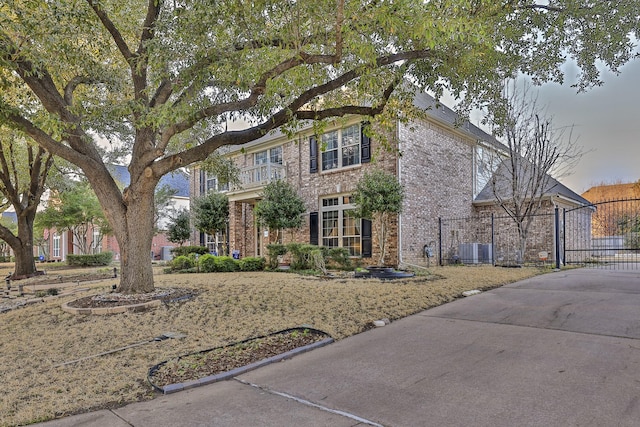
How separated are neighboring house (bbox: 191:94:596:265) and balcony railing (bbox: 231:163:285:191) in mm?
41

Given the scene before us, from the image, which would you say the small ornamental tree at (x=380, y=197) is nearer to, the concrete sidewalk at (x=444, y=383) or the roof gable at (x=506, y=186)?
the roof gable at (x=506, y=186)

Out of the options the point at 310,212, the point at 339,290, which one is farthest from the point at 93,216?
the point at 339,290

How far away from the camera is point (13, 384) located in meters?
3.74

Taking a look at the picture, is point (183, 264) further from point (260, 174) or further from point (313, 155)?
point (313, 155)

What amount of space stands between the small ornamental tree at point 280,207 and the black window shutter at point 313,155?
1.28 meters

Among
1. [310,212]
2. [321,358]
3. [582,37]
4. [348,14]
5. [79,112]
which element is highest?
[582,37]

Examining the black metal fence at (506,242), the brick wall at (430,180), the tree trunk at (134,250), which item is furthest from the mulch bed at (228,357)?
the black metal fence at (506,242)

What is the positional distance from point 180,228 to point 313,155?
10.9 meters

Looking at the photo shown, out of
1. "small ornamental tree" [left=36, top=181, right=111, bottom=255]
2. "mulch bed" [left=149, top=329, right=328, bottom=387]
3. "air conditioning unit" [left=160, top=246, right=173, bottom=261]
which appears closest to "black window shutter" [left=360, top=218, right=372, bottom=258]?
"mulch bed" [left=149, top=329, right=328, bottom=387]

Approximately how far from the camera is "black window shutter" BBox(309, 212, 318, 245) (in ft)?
50.9

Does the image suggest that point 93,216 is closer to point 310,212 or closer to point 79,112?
point 310,212

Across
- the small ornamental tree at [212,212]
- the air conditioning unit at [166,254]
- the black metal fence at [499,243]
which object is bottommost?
the air conditioning unit at [166,254]

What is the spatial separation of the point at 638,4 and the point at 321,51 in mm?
5509

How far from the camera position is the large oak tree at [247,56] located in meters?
5.68
